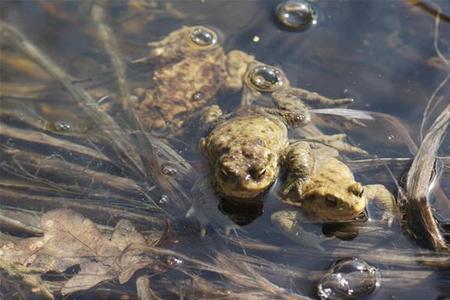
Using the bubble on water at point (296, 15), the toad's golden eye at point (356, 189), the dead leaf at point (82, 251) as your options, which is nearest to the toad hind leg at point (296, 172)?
the toad's golden eye at point (356, 189)

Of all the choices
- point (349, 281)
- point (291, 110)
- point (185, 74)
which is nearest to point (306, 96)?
point (291, 110)

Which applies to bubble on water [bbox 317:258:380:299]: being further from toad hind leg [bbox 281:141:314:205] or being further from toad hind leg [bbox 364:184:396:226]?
toad hind leg [bbox 281:141:314:205]

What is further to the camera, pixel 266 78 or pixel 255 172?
pixel 266 78

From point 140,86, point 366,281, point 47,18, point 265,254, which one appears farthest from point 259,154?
point 47,18

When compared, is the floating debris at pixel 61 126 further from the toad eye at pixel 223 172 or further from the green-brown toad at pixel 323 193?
the green-brown toad at pixel 323 193

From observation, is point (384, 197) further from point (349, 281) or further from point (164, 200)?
point (164, 200)

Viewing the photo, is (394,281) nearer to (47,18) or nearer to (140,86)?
(140,86)

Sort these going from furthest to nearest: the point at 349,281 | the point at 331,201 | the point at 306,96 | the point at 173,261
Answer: the point at 306,96 → the point at 331,201 → the point at 173,261 → the point at 349,281
